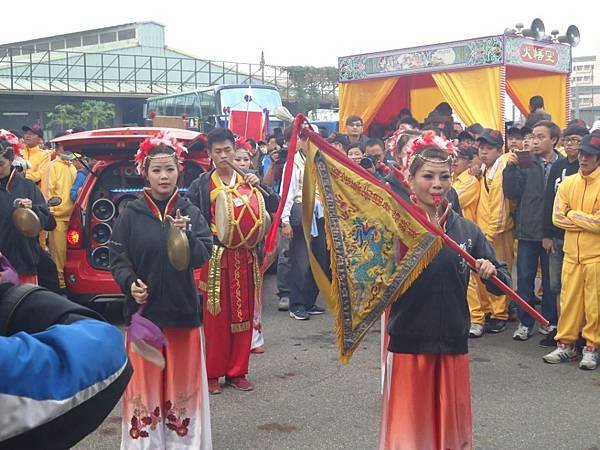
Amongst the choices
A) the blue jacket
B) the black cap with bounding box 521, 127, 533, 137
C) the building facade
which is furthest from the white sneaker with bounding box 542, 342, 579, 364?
the building facade

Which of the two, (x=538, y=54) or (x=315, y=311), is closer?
(x=315, y=311)

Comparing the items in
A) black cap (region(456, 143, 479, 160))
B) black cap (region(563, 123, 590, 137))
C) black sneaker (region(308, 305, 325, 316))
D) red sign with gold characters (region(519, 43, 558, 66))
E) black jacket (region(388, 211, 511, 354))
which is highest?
red sign with gold characters (region(519, 43, 558, 66))

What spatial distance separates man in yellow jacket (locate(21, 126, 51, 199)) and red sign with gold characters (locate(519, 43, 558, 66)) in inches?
309

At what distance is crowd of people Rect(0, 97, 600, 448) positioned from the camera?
11.3 ft

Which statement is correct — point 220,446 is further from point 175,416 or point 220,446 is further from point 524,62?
point 524,62

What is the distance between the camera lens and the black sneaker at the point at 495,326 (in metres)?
6.86

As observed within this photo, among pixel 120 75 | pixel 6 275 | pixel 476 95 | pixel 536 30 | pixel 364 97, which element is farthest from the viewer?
pixel 120 75

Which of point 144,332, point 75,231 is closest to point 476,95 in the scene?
point 75,231

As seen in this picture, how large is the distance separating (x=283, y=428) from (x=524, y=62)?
984 centimetres

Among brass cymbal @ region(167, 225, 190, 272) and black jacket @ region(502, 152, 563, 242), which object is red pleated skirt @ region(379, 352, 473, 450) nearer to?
brass cymbal @ region(167, 225, 190, 272)

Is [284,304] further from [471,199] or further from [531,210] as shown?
[531,210]

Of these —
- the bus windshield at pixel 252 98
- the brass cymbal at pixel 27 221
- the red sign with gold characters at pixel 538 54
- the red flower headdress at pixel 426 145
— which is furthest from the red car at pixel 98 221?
the bus windshield at pixel 252 98

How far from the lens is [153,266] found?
391 centimetres

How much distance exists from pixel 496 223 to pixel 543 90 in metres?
8.15
